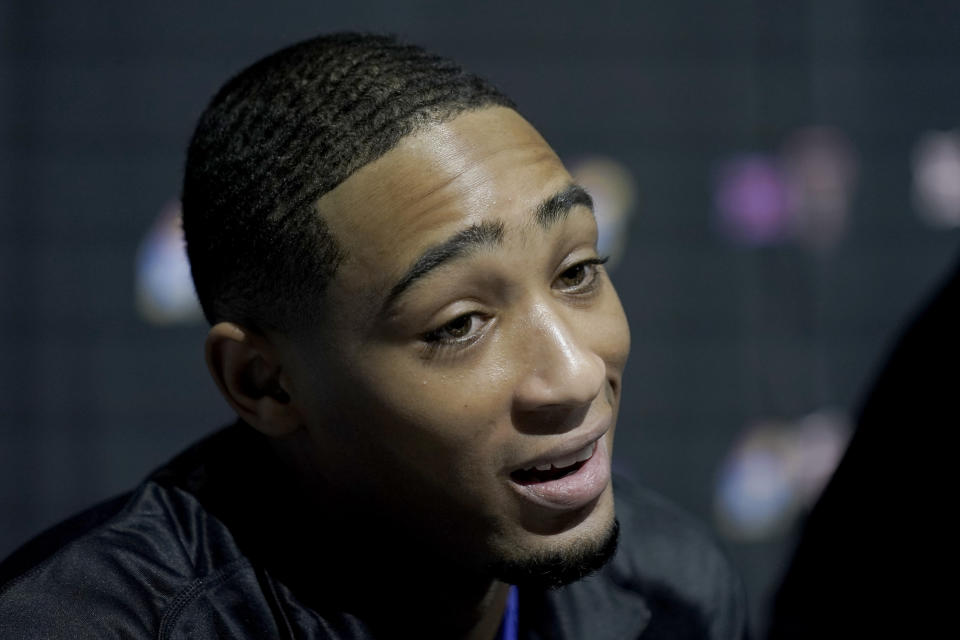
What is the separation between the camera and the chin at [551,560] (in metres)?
1.68

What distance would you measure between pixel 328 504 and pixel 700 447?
3439 millimetres

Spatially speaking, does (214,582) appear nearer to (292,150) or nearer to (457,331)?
(457,331)

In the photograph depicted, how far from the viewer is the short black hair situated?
1.67 metres

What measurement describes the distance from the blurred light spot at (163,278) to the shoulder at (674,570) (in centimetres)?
305

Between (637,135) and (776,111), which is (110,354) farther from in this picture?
(776,111)

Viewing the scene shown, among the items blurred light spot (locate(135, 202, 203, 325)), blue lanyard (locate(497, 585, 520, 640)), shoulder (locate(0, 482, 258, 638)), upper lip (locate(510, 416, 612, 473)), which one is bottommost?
blurred light spot (locate(135, 202, 203, 325))

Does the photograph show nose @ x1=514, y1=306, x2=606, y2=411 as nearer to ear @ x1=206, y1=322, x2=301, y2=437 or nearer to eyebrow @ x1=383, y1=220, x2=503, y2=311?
eyebrow @ x1=383, y1=220, x2=503, y2=311

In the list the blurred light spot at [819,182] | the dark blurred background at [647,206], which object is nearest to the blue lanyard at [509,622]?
the dark blurred background at [647,206]

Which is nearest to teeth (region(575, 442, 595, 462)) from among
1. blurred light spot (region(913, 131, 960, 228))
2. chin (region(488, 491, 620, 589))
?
chin (region(488, 491, 620, 589))

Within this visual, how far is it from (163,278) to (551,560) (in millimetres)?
3639

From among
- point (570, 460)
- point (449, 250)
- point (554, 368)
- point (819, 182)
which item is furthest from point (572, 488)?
point (819, 182)

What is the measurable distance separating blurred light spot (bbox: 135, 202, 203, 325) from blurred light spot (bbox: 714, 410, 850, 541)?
8.77 ft

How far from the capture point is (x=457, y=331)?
1.64 meters

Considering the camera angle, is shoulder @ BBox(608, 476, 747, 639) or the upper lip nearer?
the upper lip
